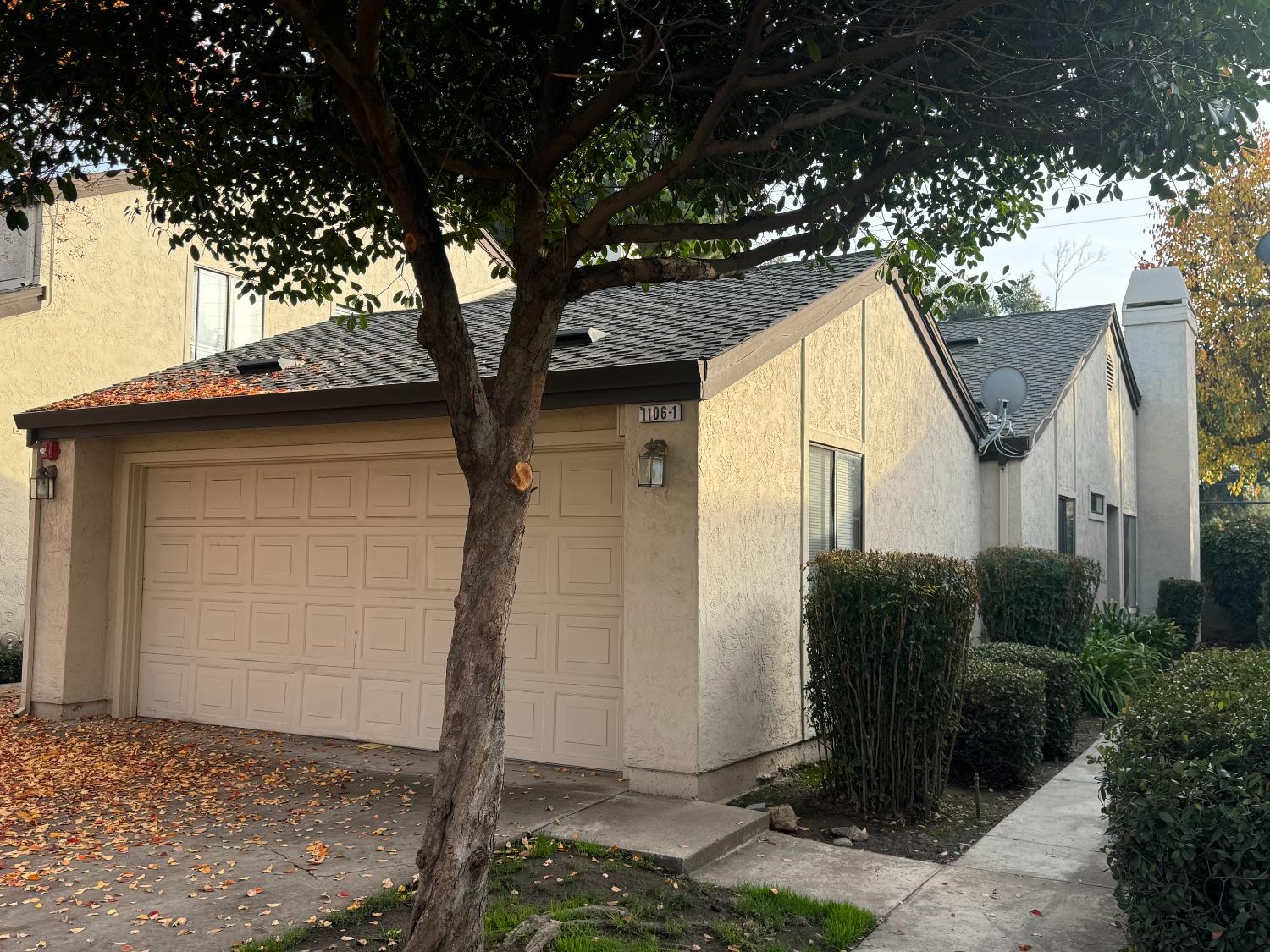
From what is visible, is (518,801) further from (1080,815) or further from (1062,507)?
(1062,507)

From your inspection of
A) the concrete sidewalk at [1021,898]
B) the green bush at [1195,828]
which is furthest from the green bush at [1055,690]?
the green bush at [1195,828]

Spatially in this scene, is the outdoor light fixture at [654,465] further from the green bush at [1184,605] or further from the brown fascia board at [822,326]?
the green bush at [1184,605]

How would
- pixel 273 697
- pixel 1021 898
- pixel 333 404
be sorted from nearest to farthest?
pixel 1021 898, pixel 333 404, pixel 273 697

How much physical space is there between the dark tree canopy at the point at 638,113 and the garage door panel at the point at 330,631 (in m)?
3.55

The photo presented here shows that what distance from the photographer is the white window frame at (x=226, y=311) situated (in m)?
15.7

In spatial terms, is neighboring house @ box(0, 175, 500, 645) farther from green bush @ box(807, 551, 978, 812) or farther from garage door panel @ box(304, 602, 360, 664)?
green bush @ box(807, 551, 978, 812)

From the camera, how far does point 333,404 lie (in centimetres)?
909

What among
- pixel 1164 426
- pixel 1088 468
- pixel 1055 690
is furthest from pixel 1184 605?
pixel 1055 690

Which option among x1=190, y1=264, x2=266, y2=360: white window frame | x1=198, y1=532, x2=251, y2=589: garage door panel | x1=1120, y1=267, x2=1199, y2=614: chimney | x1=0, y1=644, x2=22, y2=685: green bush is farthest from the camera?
x1=1120, y1=267, x2=1199, y2=614: chimney

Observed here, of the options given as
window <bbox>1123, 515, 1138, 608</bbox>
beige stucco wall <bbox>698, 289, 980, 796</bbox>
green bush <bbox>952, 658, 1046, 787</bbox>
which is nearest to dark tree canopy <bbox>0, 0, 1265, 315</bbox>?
beige stucco wall <bbox>698, 289, 980, 796</bbox>

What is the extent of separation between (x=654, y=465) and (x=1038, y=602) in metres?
6.02

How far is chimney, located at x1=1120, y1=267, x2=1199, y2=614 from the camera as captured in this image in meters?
20.3

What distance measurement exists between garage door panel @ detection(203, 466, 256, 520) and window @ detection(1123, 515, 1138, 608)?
51.1 ft

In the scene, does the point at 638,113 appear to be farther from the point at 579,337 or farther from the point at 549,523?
the point at 549,523
